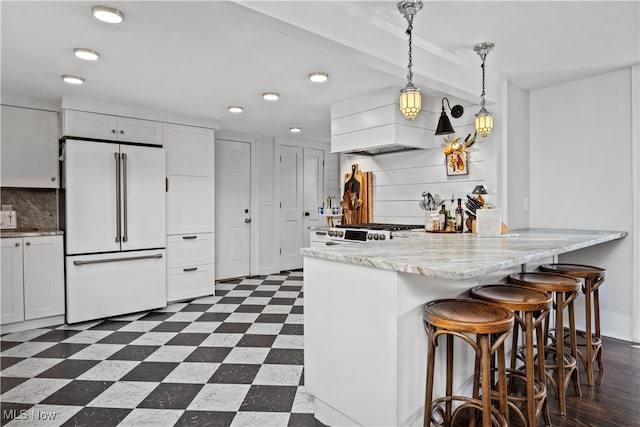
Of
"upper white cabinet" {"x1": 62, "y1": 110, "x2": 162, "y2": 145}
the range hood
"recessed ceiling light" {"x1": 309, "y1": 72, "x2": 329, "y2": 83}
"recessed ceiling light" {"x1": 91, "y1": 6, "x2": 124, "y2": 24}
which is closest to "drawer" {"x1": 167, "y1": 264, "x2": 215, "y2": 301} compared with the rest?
"upper white cabinet" {"x1": 62, "y1": 110, "x2": 162, "y2": 145}

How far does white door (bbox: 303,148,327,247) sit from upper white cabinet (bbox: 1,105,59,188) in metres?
3.50

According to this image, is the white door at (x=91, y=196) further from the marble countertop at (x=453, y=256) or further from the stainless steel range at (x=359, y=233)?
the marble countertop at (x=453, y=256)

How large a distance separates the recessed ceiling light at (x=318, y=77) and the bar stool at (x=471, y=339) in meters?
1.97

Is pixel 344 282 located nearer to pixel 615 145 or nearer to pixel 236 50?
pixel 236 50

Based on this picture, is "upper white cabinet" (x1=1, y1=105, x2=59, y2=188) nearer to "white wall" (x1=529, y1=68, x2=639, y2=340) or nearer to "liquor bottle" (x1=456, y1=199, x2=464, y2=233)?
"liquor bottle" (x1=456, y1=199, x2=464, y2=233)

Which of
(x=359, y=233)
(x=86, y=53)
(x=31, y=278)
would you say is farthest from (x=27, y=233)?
(x=359, y=233)

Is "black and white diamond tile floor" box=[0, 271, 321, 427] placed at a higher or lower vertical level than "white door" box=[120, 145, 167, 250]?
lower

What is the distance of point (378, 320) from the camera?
1.57 meters

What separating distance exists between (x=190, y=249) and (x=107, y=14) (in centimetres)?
286

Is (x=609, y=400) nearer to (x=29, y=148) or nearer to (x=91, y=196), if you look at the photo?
(x=91, y=196)

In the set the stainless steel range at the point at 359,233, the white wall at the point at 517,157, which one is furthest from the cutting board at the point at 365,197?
the white wall at the point at 517,157

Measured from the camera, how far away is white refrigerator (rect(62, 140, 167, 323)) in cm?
346

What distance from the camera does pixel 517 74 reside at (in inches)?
123

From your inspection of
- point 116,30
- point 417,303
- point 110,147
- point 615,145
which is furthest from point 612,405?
point 110,147
